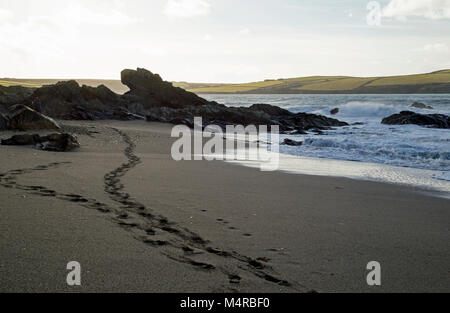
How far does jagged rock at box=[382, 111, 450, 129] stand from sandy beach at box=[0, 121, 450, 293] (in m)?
25.9

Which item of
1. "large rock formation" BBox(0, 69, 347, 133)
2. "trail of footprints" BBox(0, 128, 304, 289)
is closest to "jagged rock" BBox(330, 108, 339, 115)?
"large rock formation" BBox(0, 69, 347, 133)

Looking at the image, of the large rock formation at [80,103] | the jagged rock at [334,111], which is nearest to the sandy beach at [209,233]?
the large rock formation at [80,103]

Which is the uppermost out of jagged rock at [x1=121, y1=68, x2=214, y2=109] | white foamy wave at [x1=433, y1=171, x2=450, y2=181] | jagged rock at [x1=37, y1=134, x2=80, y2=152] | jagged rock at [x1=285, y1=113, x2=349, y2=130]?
jagged rock at [x1=121, y1=68, x2=214, y2=109]

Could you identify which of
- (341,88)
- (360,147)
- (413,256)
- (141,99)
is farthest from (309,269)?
(341,88)

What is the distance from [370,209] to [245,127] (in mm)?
23486

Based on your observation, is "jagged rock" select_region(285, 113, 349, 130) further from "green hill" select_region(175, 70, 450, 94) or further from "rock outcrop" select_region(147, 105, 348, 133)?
"green hill" select_region(175, 70, 450, 94)

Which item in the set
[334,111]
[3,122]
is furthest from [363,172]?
[334,111]

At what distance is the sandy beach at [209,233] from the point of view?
129 inches

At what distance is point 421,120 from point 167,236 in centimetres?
3187

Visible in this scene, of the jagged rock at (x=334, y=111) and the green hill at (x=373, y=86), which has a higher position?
the green hill at (x=373, y=86)

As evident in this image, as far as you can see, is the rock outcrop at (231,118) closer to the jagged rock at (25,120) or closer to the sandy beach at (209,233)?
the jagged rock at (25,120)

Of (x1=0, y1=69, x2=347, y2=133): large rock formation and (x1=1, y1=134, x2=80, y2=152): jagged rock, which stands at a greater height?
(x1=0, y1=69, x2=347, y2=133): large rock formation

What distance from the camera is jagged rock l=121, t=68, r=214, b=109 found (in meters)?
34.5

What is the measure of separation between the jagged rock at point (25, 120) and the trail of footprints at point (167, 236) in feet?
29.8
